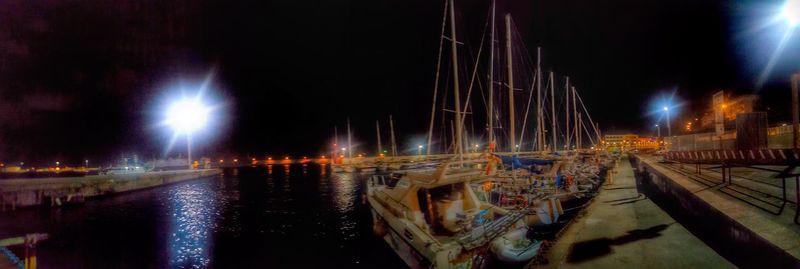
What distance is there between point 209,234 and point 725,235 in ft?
73.5

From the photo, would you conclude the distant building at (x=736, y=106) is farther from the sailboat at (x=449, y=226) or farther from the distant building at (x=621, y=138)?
the distant building at (x=621, y=138)

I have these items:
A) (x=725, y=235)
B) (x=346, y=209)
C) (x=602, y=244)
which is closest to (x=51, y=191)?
(x=346, y=209)

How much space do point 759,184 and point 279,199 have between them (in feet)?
→ 109

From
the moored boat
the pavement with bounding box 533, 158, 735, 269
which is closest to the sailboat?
the moored boat

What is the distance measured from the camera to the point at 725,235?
965cm

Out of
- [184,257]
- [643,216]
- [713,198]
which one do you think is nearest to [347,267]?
[184,257]

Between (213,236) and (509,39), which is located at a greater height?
(509,39)

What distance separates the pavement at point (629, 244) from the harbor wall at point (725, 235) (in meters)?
0.33

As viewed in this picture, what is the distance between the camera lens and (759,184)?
14.7m

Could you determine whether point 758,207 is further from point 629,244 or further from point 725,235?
point 629,244

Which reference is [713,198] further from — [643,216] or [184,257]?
[184,257]

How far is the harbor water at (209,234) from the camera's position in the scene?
15.5m

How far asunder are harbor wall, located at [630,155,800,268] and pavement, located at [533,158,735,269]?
0.33m

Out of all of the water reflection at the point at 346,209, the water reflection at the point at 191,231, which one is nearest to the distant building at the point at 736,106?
the water reflection at the point at 346,209
